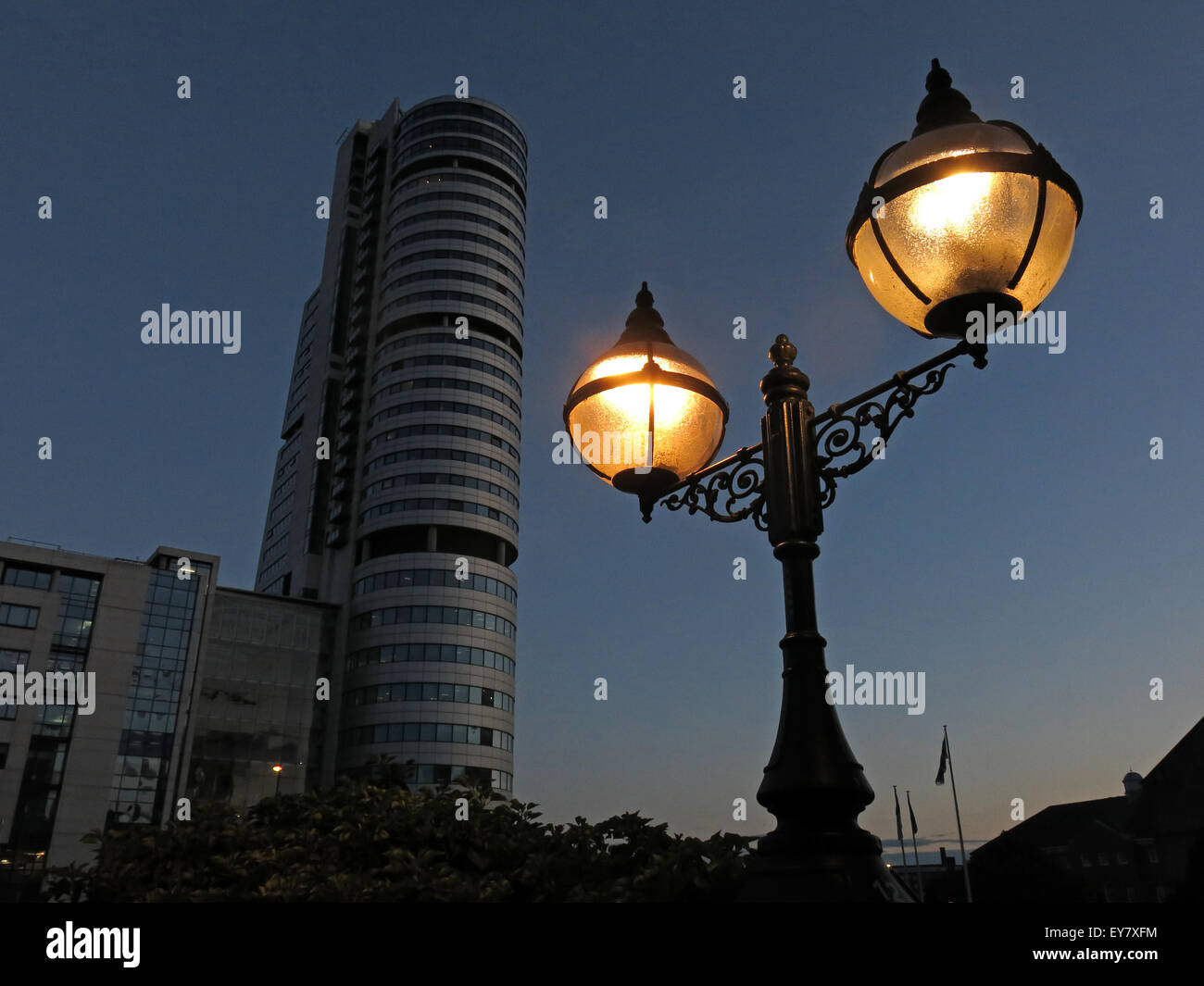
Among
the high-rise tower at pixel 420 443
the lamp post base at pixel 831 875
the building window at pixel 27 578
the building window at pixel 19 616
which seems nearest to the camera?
the lamp post base at pixel 831 875

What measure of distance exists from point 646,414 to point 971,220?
5.87 ft

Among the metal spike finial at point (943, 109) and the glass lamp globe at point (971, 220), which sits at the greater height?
the metal spike finial at point (943, 109)

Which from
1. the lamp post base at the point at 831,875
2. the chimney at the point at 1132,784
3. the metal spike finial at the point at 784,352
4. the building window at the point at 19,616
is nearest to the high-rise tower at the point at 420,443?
the building window at the point at 19,616

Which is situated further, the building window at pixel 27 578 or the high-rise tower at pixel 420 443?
the high-rise tower at pixel 420 443

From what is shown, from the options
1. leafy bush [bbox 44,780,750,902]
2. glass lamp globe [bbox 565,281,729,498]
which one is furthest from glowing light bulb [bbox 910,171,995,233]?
leafy bush [bbox 44,780,750,902]

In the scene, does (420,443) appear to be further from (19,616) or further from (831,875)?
(831,875)

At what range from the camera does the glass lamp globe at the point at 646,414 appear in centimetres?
463

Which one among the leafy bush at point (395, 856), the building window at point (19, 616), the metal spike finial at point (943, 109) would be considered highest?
the building window at point (19, 616)

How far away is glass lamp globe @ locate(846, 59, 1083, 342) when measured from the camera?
341 centimetres

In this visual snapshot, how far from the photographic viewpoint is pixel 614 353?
15.5ft

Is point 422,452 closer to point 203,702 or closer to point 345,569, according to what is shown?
point 345,569

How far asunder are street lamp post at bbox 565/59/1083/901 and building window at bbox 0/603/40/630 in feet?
244

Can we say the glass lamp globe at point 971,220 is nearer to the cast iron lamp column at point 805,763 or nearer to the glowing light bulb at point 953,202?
the glowing light bulb at point 953,202

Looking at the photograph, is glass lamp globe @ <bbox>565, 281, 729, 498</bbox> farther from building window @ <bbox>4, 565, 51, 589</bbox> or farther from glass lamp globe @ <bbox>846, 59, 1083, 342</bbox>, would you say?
building window @ <bbox>4, 565, 51, 589</bbox>
